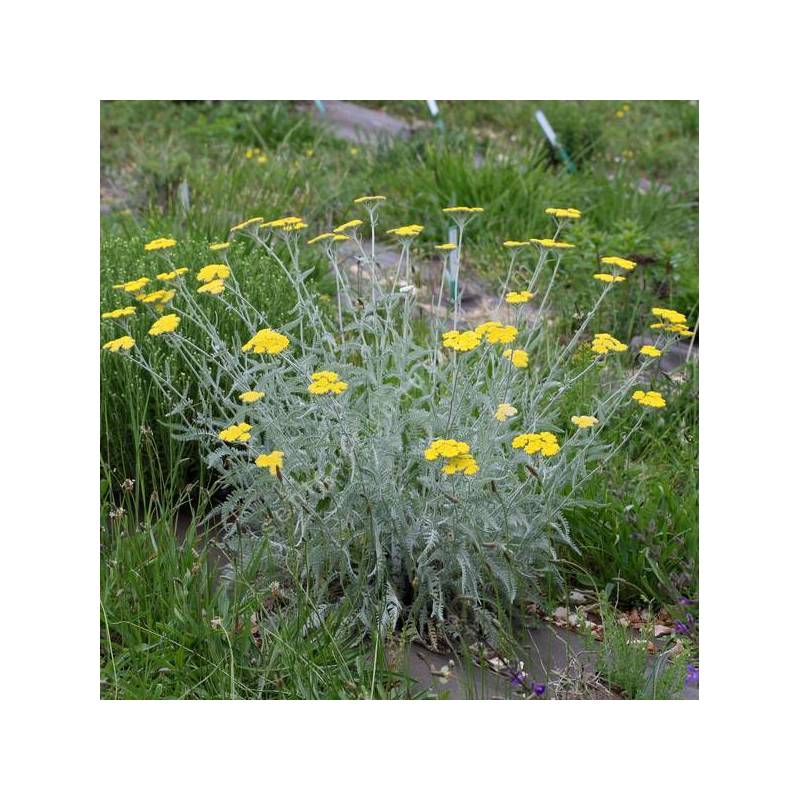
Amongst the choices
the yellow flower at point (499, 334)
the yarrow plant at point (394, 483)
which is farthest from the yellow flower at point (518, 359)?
the yellow flower at point (499, 334)

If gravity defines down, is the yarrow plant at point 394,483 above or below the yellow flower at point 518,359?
below

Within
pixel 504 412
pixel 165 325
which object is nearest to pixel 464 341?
pixel 504 412

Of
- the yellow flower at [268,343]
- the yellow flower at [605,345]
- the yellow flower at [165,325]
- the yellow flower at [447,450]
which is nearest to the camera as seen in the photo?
the yellow flower at [447,450]

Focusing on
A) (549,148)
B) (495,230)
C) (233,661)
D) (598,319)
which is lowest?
(233,661)

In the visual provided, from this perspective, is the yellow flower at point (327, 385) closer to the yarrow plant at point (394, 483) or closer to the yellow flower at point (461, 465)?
the yarrow plant at point (394, 483)

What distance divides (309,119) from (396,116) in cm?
127

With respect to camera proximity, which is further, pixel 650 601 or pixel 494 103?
pixel 494 103

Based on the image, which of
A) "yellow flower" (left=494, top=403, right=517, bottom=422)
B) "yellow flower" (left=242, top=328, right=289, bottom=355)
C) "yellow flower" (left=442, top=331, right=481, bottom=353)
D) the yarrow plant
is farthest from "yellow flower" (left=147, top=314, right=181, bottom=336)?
"yellow flower" (left=494, top=403, right=517, bottom=422)

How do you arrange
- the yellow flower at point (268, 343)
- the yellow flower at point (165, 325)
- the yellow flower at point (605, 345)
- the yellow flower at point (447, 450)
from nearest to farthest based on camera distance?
the yellow flower at point (447, 450)
the yellow flower at point (268, 343)
the yellow flower at point (165, 325)
the yellow flower at point (605, 345)

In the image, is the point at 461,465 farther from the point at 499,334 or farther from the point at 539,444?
the point at 499,334

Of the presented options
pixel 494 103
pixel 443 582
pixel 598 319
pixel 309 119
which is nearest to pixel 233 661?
pixel 443 582

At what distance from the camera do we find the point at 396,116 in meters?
7.66

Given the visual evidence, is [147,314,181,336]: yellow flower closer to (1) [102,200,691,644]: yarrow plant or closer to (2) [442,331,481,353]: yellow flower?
(1) [102,200,691,644]: yarrow plant

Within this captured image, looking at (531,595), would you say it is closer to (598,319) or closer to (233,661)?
(233,661)
